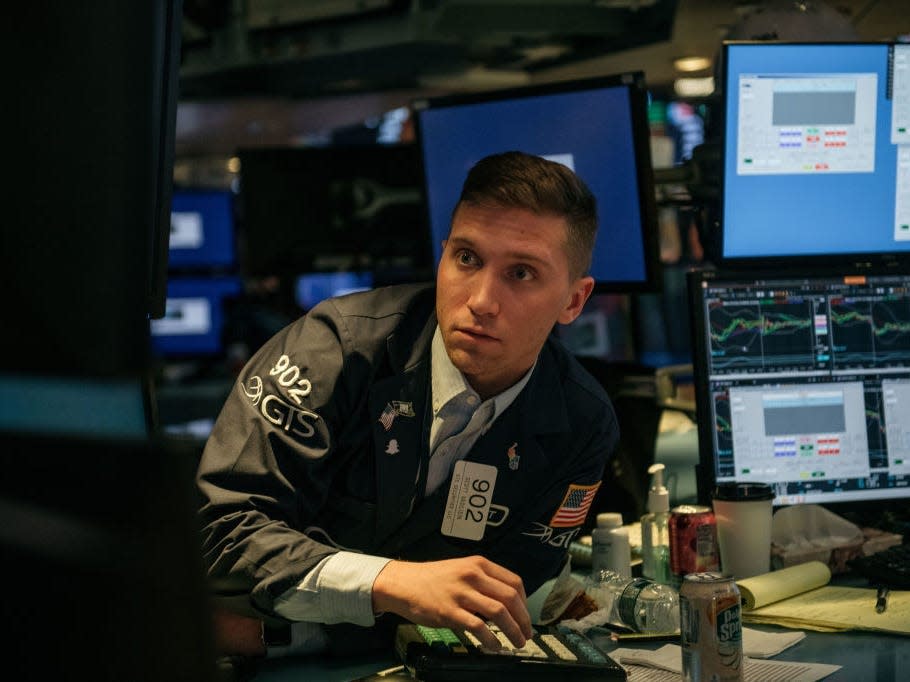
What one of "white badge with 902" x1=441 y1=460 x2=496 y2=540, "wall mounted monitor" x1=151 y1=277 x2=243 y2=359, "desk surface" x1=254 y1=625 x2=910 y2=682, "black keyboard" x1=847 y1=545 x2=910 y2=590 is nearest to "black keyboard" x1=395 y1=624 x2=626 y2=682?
"desk surface" x1=254 y1=625 x2=910 y2=682

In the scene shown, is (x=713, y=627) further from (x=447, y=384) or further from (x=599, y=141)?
(x=599, y=141)

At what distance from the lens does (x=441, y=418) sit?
65.9 inches

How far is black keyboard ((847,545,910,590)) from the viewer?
1738mm

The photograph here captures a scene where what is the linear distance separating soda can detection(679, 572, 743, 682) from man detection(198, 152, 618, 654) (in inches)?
17.6

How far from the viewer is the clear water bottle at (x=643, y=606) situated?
1546 mm

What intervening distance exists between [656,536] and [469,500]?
372 millimetres

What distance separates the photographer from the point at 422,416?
165 cm

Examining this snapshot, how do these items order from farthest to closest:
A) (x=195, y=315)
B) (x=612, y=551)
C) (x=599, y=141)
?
(x=195, y=315) → (x=599, y=141) → (x=612, y=551)

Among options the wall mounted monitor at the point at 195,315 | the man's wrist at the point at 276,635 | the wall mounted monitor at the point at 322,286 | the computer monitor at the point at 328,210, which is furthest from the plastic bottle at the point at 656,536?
the wall mounted monitor at the point at 195,315

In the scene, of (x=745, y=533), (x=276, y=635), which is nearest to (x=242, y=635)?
(x=276, y=635)

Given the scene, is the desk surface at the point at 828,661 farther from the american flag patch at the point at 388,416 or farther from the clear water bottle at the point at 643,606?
the american flag patch at the point at 388,416

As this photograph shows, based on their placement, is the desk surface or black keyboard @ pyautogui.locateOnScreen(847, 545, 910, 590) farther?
black keyboard @ pyautogui.locateOnScreen(847, 545, 910, 590)

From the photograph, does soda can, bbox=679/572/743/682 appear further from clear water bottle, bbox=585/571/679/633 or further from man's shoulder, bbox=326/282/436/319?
man's shoulder, bbox=326/282/436/319

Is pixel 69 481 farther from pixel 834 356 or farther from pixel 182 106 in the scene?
pixel 182 106
